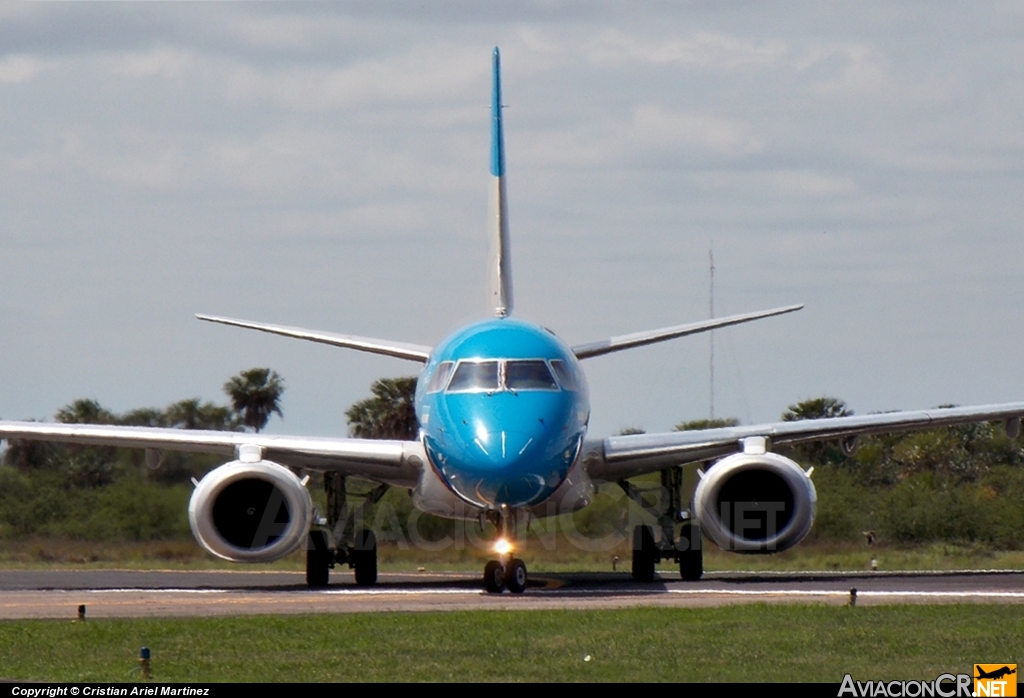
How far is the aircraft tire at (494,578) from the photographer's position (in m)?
24.0

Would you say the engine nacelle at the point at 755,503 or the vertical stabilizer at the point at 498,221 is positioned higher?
the vertical stabilizer at the point at 498,221

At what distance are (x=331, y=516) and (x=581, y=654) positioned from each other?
44.2 feet

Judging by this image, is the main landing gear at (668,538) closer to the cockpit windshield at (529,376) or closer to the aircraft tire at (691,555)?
the aircraft tire at (691,555)

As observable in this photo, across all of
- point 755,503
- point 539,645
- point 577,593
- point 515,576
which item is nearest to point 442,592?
point 515,576

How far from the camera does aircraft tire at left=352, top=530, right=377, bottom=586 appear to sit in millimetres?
28281

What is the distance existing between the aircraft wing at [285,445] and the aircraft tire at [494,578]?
2.66m

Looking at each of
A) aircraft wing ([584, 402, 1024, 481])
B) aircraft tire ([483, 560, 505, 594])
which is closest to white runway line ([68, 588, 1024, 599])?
aircraft tire ([483, 560, 505, 594])

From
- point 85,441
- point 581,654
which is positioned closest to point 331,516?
point 85,441

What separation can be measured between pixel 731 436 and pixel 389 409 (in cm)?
3606

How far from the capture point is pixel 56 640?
54.7 ft

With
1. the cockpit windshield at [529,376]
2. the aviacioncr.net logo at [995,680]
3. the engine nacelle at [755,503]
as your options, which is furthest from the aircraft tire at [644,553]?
the aviacioncr.net logo at [995,680]

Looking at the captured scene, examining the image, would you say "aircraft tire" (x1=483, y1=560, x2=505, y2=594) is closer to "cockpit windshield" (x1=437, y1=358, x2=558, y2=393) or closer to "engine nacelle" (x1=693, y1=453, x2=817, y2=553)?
"cockpit windshield" (x1=437, y1=358, x2=558, y2=393)

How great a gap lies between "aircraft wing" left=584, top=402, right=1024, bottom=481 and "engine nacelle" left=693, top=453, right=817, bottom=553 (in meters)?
0.64

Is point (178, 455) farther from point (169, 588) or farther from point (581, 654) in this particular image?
point (581, 654)
